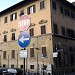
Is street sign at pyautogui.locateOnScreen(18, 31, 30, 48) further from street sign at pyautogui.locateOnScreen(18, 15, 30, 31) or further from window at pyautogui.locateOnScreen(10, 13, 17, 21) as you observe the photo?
window at pyautogui.locateOnScreen(10, 13, 17, 21)

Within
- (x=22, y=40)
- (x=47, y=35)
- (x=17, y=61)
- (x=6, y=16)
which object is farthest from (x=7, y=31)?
(x=22, y=40)

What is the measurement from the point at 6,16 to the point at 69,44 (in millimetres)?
16220

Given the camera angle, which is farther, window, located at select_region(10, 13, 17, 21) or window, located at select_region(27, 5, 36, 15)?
window, located at select_region(10, 13, 17, 21)

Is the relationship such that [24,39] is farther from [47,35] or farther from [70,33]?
[70,33]

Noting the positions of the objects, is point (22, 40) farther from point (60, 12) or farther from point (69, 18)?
point (69, 18)

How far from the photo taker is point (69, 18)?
1410 inches

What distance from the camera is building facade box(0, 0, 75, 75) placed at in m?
30.0

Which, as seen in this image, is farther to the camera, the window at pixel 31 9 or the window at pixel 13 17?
the window at pixel 13 17

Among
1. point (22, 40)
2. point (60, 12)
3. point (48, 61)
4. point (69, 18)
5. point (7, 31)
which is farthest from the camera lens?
point (7, 31)

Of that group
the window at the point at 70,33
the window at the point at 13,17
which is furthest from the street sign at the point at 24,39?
the window at the point at 13,17

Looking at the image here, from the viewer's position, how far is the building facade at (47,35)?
29953mm

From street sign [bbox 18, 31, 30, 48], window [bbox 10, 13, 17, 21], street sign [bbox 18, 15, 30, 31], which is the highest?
window [bbox 10, 13, 17, 21]

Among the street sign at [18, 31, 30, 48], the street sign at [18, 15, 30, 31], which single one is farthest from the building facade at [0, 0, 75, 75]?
the street sign at [18, 15, 30, 31]

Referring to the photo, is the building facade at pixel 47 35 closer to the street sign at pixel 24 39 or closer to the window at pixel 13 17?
the window at pixel 13 17
